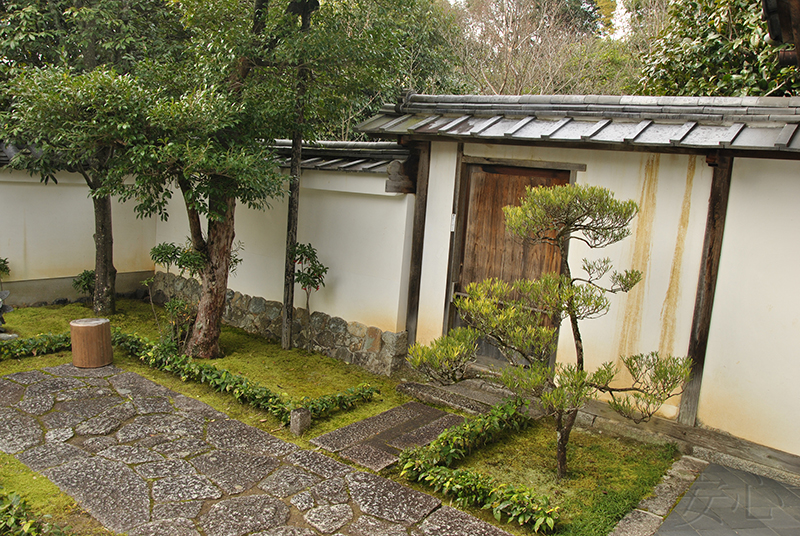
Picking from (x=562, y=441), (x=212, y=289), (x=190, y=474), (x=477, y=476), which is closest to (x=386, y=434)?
(x=477, y=476)

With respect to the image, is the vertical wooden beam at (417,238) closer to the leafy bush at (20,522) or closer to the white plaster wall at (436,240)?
the white plaster wall at (436,240)

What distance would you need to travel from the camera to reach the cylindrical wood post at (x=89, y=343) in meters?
7.80

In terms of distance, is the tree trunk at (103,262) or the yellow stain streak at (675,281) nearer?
the yellow stain streak at (675,281)

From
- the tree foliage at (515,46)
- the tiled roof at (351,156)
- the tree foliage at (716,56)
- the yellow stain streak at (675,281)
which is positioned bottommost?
the yellow stain streak at (675,281)

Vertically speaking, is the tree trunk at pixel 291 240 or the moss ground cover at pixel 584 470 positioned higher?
the tree trunk at pixel 291 240

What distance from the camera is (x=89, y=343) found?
25.7 ft

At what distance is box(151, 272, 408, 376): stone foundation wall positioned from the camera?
8211mm

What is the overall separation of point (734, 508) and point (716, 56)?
7801mm

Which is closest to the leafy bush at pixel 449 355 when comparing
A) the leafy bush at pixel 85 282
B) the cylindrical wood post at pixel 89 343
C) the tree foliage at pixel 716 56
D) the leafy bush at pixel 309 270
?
the leafy bush at pixel 309 270

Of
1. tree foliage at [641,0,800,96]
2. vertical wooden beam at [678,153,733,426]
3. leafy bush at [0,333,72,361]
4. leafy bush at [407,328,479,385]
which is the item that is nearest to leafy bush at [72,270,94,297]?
leafy bush at [0,333,72,361]

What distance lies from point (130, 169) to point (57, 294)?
521 cm

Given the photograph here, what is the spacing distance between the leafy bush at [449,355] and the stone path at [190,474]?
109cm

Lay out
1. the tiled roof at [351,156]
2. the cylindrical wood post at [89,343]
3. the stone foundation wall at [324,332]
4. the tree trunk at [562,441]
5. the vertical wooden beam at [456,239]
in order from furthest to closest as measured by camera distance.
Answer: the stone foundation wall at [324,332]
the tiled roof at [351,156]
the cylindrical wood post at [89,343]
the vertical wooden beam at [456,239]
the tree trunk at [562,441]

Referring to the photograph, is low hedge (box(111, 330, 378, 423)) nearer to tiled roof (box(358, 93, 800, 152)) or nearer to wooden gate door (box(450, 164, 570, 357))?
wooden gate door (box(450, 164, 570, 357))
